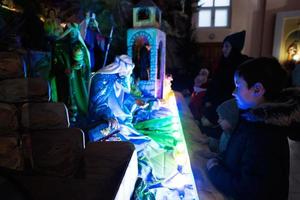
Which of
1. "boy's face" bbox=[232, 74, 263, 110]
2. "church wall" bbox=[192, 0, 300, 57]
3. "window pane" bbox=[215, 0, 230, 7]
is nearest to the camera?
"boy's face" bbox=[232, 74, 263, 110]

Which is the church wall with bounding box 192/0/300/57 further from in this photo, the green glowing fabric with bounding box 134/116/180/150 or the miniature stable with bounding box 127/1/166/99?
the green glowing fabric with bounding box 134/116/180/150

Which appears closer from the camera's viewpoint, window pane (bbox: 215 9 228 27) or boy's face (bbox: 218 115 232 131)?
boy's face (bbox: 218 115 232 131)

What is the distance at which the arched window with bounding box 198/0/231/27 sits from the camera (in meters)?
6.79

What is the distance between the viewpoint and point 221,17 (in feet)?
22.5

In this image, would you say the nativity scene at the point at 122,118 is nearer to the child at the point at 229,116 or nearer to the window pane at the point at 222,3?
the child at the point at 229,116

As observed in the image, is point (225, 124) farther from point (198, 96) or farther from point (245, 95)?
point (198, 96)

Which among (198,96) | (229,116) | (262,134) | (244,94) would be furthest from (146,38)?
(262,134)

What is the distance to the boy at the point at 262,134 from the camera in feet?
3.09

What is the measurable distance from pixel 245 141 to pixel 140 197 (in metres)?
0.65

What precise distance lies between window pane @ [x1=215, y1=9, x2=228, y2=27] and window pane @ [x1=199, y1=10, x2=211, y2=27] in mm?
219

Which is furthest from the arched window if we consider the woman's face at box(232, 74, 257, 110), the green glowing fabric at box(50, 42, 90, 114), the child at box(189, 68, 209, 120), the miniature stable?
the woman's face at box(232, 74, 257, 110)

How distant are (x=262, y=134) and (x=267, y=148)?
0.06 meters

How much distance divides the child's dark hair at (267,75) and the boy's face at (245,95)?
0.02 m

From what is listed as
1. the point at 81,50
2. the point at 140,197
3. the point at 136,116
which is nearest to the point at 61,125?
the point at 140,197
